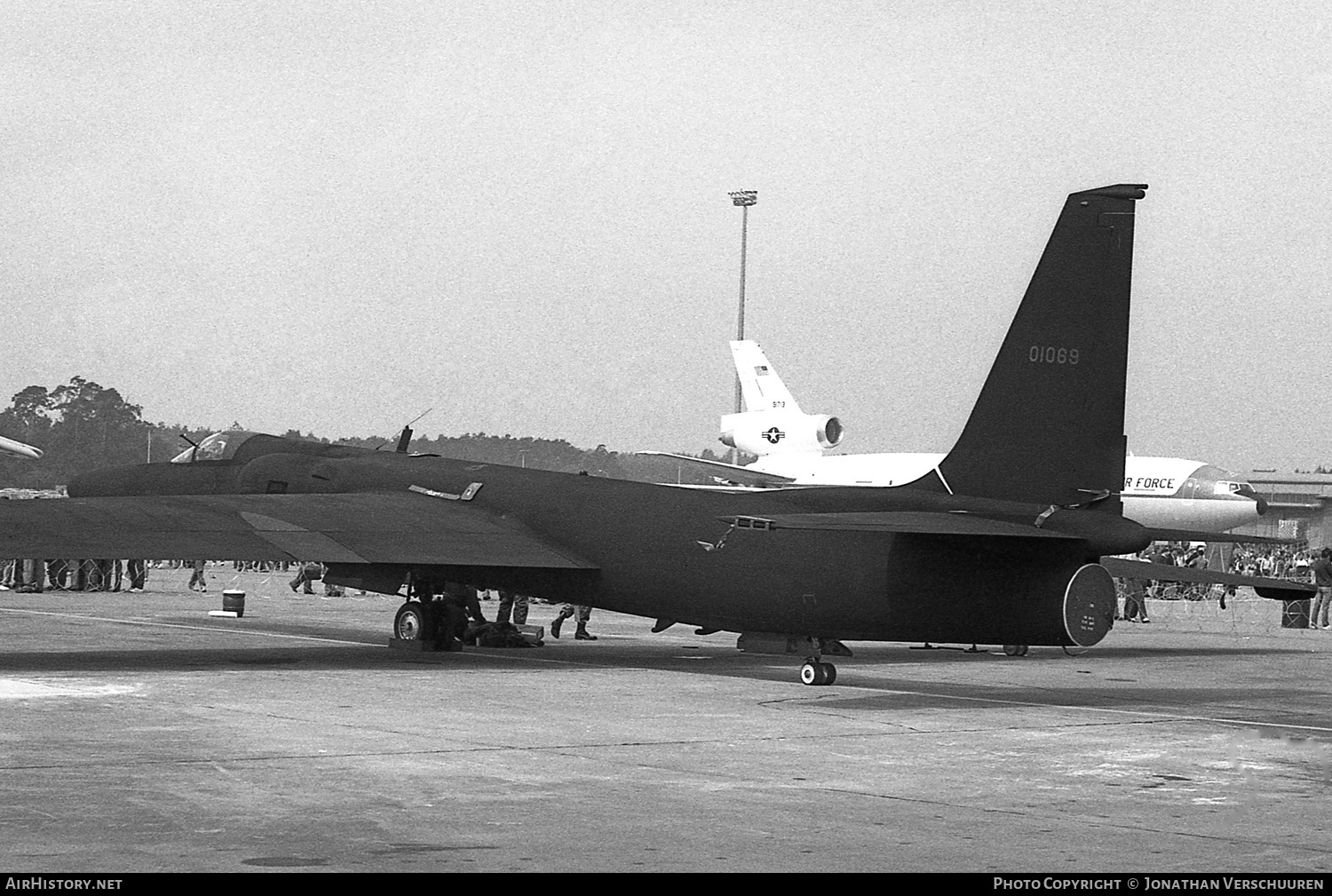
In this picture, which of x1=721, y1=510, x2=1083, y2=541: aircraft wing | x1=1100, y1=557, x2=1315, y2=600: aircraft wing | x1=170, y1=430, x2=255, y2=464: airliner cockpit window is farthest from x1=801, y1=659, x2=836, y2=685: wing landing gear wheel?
x1=170, y1=430, x2=255, y2=464: airliner cockpit window

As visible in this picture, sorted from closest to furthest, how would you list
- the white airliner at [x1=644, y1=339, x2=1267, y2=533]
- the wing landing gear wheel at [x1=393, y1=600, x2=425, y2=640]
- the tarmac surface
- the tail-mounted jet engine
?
the tarmac surface
the wing landing gear wheel at [x1=393, y1=600, x2=425, y2=640]
the white airliner at [x1=644, y1=339, x2=1267, y2=533]
the tail-mounted jet engine

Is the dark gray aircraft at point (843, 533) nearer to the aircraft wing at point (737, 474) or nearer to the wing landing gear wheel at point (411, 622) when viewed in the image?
the wing landing gear wheel at point (411, 622)

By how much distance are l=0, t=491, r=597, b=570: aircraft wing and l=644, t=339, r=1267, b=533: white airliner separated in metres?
25.1

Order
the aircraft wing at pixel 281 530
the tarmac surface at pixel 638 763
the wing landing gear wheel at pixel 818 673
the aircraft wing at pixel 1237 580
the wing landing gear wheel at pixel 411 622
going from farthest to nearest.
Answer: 1. the wing landing gear wheel at pixel 411 622
2. the aircraft wing at pixel 1237 580
3. the aircraft wing at pixel 281 530
4. the wing landing gear wheel at pixel 818 673
5. the tarmac surface at pixel 638 763

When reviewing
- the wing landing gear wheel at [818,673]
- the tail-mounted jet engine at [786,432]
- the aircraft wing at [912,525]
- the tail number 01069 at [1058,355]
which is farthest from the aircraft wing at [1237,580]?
the tail-mounted jet engine at [786,432]

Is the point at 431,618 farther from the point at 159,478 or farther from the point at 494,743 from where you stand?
the point at 494,743

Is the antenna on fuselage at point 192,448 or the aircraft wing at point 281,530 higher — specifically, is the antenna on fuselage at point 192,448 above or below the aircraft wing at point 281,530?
above

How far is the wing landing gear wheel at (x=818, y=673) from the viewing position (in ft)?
60.4

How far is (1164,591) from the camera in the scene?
174ft

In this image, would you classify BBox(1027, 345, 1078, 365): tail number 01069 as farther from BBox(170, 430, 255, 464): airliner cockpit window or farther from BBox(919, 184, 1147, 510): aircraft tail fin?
BBox(170, 430, 255, 464): airliner cockpit window

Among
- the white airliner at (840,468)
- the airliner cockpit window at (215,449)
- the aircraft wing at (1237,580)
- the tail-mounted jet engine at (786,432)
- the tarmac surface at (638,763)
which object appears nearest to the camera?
the tarmac surface at (638,763)

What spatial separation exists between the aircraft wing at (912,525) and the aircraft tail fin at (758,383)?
4624cm

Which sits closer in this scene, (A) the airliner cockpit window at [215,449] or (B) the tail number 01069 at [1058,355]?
(B) the tail number 01069 at [1058,355]

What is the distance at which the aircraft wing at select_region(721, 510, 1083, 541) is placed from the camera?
622 inches
